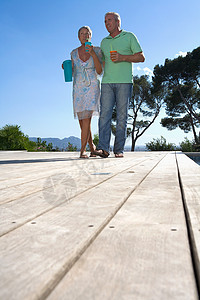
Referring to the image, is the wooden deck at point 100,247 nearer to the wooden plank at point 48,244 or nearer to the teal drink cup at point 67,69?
the wooden plank at point 48,244

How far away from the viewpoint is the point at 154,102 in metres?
24.0

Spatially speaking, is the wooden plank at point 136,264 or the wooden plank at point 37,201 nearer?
the wooden plank at point 136,264

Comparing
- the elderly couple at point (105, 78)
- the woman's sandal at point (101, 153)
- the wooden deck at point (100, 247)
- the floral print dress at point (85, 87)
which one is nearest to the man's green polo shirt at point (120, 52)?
the elderly couple at point (105, 78)

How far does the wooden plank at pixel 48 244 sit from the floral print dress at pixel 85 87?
9.90 ft

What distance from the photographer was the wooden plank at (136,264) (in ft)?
1.42

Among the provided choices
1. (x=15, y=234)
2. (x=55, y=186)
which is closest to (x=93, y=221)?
(x=15, y=234)

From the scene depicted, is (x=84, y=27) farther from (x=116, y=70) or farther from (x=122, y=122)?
(x=122, y=122)

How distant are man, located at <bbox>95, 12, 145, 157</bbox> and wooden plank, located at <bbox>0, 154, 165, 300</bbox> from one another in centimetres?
295

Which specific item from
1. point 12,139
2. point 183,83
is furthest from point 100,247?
point 183,83

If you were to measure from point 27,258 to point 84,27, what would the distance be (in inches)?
147

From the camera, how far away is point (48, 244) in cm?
64

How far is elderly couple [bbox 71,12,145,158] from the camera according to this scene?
3.93 metres

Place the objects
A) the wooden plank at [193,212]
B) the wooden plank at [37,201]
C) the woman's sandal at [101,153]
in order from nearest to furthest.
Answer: the wooden plank at [193,212], the wooden plank at [37,201], the woman's sandal at [101,153]

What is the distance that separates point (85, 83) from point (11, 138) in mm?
6305
